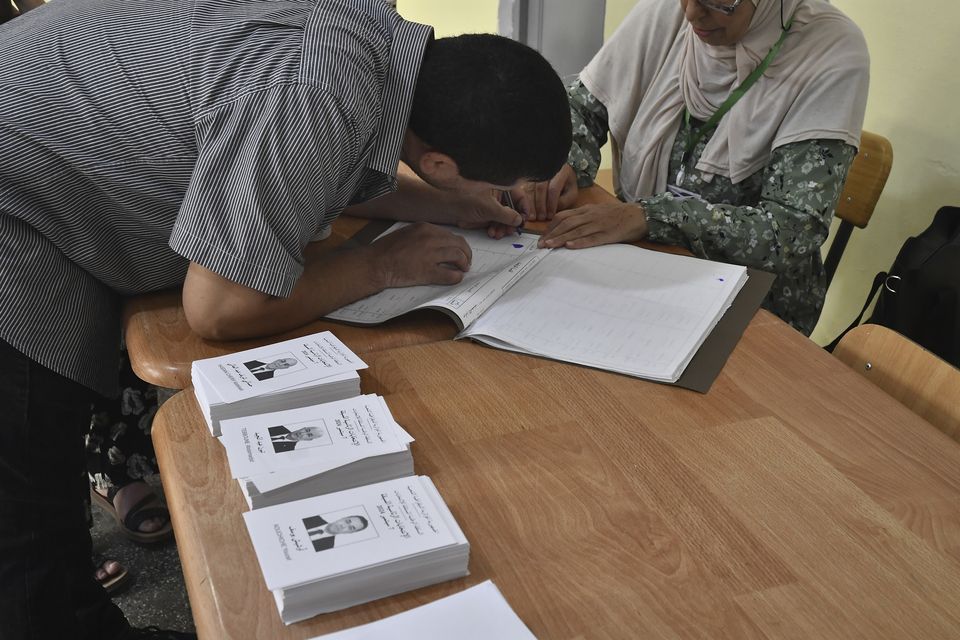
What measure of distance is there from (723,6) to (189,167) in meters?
1.03

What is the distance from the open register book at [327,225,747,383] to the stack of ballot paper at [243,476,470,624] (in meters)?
0.38

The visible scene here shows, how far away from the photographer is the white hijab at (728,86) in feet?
4.92

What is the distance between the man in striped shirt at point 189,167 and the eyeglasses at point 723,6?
22.2 inches

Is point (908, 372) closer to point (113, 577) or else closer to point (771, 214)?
point (771, 214)

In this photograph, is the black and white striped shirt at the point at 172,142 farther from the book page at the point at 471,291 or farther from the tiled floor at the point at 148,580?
the tiled floor at the point at 148,580

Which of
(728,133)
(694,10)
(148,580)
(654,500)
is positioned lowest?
(148,580)

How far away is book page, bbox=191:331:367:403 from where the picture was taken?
0.87 metres

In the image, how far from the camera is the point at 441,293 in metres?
1.19

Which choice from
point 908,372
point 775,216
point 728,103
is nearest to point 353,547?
point 908,372

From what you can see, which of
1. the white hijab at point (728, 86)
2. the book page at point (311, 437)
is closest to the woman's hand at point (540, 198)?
the white hijab at point (728, 86)

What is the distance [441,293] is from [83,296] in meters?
0.52

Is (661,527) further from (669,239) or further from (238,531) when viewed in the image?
(669,239)

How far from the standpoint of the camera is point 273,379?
35.3 inches

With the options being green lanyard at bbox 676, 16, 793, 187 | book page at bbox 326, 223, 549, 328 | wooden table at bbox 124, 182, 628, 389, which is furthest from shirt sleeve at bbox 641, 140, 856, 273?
wooden table at bbox 124, 182, 628, 389
